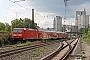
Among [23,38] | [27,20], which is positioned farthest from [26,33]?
[27,20]

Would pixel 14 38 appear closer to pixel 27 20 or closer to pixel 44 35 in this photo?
pixel 44 35

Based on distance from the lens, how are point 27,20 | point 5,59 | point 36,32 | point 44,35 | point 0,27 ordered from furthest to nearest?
point 27,20, point 0,27, point 44,35, point 36,32, point 5,59

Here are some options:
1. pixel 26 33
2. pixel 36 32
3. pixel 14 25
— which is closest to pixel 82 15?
pixel 14 25

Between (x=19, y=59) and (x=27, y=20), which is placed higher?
(x=27, y=20)

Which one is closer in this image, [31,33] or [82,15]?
[31,33]

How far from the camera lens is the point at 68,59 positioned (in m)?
17.1

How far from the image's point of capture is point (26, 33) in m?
40.1

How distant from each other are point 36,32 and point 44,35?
7.06m

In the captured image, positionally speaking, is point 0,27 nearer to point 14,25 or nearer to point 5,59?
point 14,25

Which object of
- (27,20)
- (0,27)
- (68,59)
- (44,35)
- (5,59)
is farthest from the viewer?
(27,20)

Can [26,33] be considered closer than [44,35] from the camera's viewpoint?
Yes

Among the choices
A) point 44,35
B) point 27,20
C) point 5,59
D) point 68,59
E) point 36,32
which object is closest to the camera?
point 5,59

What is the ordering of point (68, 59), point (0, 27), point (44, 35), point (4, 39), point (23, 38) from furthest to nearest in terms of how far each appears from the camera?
1. point (0, 27)
2. point (44, 35)
3. point (23, 38)
4. point (4, 39)
5. point (68, 59)

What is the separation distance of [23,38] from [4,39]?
412 cm
